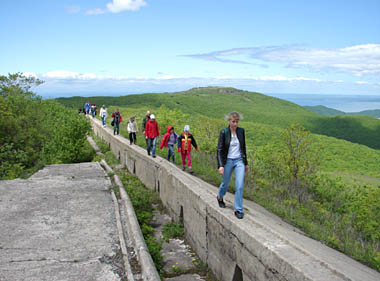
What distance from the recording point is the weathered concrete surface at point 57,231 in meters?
4.88

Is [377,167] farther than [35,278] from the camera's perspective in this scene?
Yes

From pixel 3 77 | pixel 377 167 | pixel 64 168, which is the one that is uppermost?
pixel 3 77

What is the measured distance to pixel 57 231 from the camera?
6.33 m

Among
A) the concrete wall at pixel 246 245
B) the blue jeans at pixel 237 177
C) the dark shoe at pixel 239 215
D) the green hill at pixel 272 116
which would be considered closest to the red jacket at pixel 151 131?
the concrete wall at pixel 246 245

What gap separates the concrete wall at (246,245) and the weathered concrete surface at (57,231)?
1672 mm

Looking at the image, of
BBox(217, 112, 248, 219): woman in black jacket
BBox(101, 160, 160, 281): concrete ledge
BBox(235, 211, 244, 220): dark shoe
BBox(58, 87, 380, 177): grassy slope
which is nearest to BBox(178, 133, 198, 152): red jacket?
BBox(101, 160, 160, 281): concrete ledge

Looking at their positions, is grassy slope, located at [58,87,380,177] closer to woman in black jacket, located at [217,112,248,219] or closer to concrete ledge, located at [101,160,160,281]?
concrete ledge, located at [101,160,160,281]

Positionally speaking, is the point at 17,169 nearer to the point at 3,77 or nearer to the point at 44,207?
the point at 44,207

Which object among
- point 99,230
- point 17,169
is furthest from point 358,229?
point 17,169

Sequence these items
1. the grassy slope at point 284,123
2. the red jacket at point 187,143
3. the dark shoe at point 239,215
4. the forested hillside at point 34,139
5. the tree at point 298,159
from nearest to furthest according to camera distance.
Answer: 1. the dark shoe at point 239,215
2. the red jacket at point 187,143
3. the tree at point 298,159
4. the forested hillside at point 34,139
5. the grassy slope at point 284,123

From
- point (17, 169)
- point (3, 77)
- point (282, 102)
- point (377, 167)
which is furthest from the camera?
point (282, 102)

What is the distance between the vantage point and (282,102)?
124 meters

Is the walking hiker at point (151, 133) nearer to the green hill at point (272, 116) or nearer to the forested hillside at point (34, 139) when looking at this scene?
the forested hillside at point (34, 139)

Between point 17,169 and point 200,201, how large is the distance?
40.0 feet
